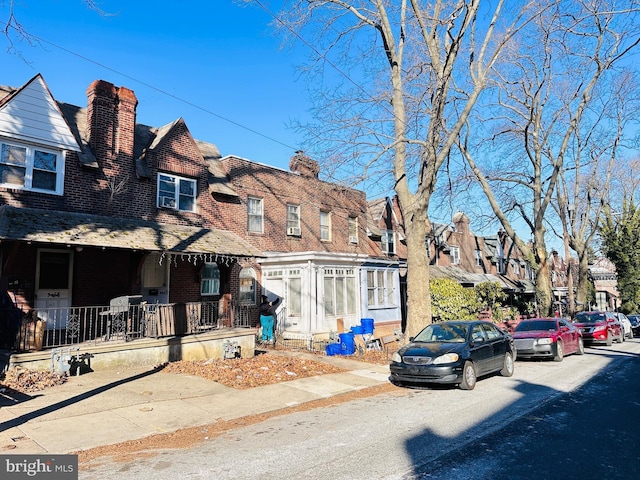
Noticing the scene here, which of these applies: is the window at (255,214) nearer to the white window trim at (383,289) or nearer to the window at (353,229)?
the white window trim at (383,289)

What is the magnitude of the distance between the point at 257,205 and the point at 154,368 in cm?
943

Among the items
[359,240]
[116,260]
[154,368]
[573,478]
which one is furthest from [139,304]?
[359,240]

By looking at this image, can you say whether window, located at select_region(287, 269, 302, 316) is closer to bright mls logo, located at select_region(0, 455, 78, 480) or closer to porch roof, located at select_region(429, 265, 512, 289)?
bright mls logo, located at select_region(0, 455, 78, 480)

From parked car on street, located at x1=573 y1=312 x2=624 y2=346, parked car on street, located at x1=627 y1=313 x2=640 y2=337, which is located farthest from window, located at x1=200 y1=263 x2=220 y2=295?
parked car on street, located at x1=627 y1=313 x2=640 y2=337

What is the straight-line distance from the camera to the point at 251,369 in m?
11.9

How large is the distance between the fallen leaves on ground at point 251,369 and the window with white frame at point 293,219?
8.15 metres

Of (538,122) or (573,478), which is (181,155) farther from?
(538,122)

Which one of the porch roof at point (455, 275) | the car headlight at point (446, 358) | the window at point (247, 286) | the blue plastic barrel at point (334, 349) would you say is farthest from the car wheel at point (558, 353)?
the porch roof at point (455, 275)

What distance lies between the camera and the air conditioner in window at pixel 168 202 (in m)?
15.5

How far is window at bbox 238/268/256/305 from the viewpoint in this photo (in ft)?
58.8

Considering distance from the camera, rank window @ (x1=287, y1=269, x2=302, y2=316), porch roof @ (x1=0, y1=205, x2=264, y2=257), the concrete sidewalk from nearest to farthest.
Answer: the concrete sidewalk → porch roof @ (x1=0, y1=205, x2=264, y2=257) → window @ (x1=287, y1=269, x2=302, y2=316)

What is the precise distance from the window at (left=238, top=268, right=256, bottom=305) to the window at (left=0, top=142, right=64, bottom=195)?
747 centimetres

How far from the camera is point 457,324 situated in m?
11.4

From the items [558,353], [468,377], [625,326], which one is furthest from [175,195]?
[625,326]
